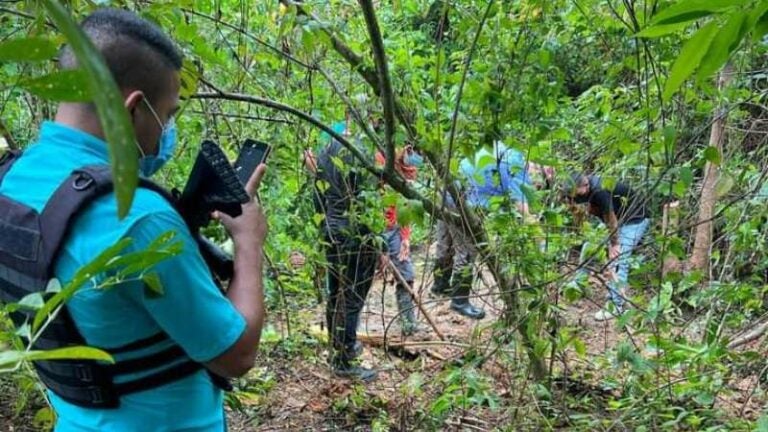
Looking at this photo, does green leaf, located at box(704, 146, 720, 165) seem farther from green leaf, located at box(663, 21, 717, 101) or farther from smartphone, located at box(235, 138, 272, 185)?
green leaf, located at box(663, 21, 717, 101)

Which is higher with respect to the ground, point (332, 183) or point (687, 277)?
point (332, 183)

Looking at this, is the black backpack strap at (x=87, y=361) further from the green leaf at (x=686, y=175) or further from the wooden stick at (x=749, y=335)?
the wooden stick at (x=749, y=335)

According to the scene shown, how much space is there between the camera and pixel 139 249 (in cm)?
117

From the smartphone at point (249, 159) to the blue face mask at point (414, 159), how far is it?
120 centimetres

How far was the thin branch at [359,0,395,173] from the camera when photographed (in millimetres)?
2016

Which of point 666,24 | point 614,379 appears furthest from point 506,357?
point 666,24

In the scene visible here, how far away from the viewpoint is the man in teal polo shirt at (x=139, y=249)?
119 cm

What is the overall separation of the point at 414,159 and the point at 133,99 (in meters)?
1.65

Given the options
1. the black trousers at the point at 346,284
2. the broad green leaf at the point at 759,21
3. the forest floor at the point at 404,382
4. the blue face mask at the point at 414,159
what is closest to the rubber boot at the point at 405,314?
the forest floor at the point at 404,382

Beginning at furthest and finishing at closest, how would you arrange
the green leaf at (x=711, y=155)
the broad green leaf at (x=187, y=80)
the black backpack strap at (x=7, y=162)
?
the green leaf at (x=711, y=155) < the broad green leaf at (x=187, y=80) < the black backpack strap at (x=7, y=162)

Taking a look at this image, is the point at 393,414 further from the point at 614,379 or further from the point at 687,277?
the point at 687,277

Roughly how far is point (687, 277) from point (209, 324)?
1.88 metres

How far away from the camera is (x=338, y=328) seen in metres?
3.56

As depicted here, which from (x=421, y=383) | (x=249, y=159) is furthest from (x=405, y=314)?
(x=249, y=159)
